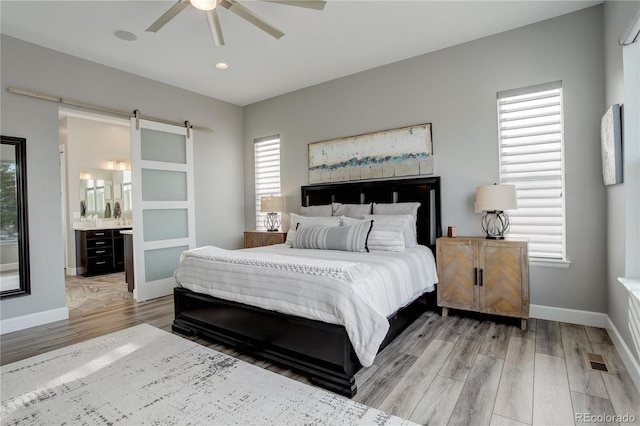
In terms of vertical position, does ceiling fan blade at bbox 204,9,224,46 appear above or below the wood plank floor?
above

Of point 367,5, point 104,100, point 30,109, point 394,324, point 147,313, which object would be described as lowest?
point 147,313

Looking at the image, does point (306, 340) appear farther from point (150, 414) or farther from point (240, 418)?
point (150, 414)

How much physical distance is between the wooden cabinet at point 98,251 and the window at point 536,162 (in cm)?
670

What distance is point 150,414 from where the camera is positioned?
1.89 m

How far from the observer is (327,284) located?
2139 millimetres

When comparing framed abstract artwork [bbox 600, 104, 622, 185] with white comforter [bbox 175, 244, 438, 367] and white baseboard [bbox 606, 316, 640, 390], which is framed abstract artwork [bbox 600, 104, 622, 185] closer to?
white baseboard [bbox 606, 316, 640, 390]

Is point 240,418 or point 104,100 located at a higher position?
point 104,100

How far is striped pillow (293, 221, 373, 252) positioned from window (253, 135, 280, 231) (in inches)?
77.1

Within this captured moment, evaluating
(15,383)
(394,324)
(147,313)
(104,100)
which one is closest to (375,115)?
(394,324)

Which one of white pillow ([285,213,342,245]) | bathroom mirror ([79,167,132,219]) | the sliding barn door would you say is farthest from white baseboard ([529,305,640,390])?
bathroom mirror ([79,167,132,219])

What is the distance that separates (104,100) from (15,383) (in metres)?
3.24

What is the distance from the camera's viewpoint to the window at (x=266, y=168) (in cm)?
546

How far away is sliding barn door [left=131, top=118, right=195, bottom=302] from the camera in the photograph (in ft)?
14.4

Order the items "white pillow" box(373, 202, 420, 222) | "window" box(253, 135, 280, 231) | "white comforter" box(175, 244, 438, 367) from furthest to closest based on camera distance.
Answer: "window" box(253, 135, 280, 231) < "white pillow" box(373, 202, 420, 222) < "white comforter" box(175, 244, 438, 367)
